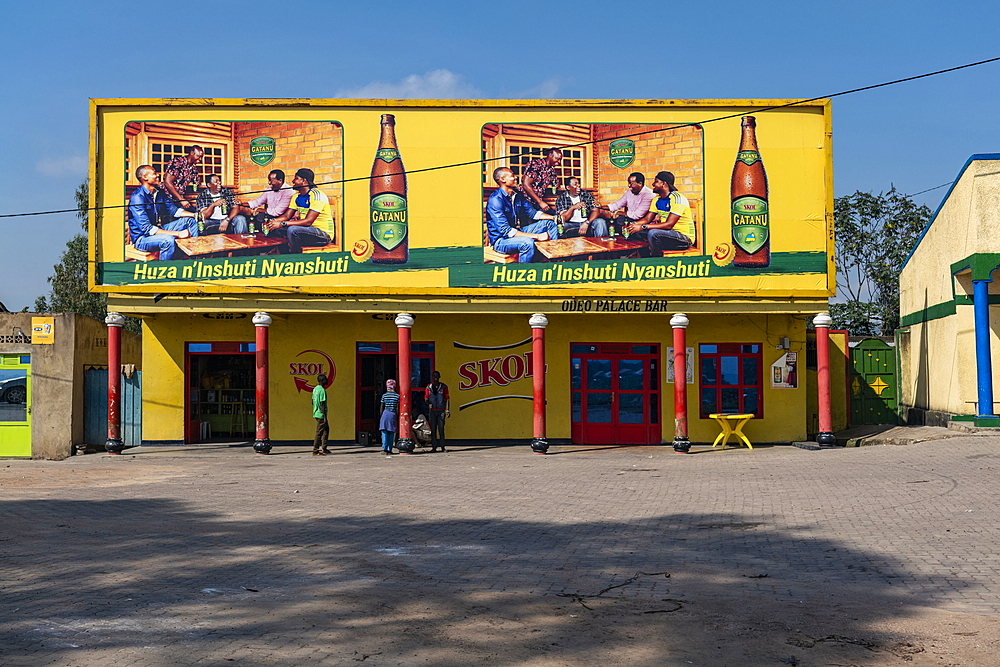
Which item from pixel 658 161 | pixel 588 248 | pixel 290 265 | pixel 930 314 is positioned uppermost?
pixel 658 161

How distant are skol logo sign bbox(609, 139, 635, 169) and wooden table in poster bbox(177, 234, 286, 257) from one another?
24.5 ft

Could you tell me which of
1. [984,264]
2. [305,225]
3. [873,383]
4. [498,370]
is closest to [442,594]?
[305,225]

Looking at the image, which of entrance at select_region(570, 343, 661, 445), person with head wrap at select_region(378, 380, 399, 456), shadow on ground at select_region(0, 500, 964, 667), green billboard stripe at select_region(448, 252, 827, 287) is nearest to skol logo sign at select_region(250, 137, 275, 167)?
green billboard stripe at select_region(448, 252, 827, 287)

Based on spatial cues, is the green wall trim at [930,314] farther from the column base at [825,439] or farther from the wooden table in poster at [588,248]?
the wooden table in poster at [588,248]

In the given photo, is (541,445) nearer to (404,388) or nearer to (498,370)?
(498,370)

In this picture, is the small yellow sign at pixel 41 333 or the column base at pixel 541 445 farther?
the small yellow sign at pixel 41 333

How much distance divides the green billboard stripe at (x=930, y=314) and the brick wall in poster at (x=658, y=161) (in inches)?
248

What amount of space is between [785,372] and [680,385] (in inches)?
137

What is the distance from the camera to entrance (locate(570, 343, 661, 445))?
874 inches

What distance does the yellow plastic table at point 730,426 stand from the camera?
20462 millimetres

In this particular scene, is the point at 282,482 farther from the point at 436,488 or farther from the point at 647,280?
the point at 647,280

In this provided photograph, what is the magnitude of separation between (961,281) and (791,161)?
4525 millimetres

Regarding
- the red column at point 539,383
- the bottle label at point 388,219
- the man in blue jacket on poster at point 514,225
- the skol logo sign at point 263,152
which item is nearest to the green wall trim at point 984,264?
the man in blue jacket on poster at point 514,225

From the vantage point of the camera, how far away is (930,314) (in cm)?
2289
